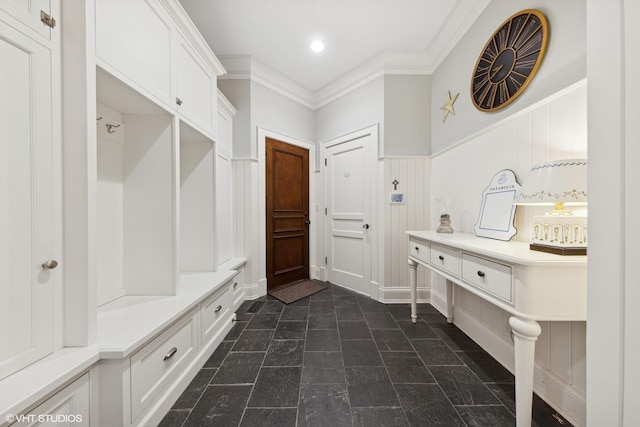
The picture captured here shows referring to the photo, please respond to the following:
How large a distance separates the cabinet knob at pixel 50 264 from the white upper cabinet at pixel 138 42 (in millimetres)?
903

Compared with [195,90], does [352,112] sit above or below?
above

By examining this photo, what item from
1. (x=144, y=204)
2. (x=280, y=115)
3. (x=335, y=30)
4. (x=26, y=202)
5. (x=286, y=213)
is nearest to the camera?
(x=26, y=202)

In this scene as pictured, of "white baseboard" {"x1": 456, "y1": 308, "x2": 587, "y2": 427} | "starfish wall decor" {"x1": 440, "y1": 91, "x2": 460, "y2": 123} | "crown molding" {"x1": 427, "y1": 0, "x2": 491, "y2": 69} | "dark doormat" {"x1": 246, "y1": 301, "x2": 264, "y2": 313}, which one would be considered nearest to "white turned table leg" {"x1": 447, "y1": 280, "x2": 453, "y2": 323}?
"white baseboard" {"x1": 456, "y1": 308, "x2": 587, "y2": 427}

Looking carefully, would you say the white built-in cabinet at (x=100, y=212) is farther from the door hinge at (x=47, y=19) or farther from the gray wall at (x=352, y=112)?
the gray wall at (x=352, y=112)

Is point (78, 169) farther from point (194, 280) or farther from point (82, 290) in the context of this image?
point (194, 280)

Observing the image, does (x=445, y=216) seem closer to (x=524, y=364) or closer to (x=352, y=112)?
(x=524, y=364)

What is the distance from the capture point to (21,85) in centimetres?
83

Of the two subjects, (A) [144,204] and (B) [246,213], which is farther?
(B) [246,213]

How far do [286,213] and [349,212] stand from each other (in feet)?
2.97

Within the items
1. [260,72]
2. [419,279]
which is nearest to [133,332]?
[419,279]

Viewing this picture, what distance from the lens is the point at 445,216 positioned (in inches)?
82.1

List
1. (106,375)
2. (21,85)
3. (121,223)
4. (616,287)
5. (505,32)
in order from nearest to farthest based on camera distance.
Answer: (616,287)
(21,85)
(106,375)
(121,223)
(505,32)

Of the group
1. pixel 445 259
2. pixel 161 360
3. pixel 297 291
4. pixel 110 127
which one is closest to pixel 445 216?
pixel 445 259

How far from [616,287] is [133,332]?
1778 millimetres
